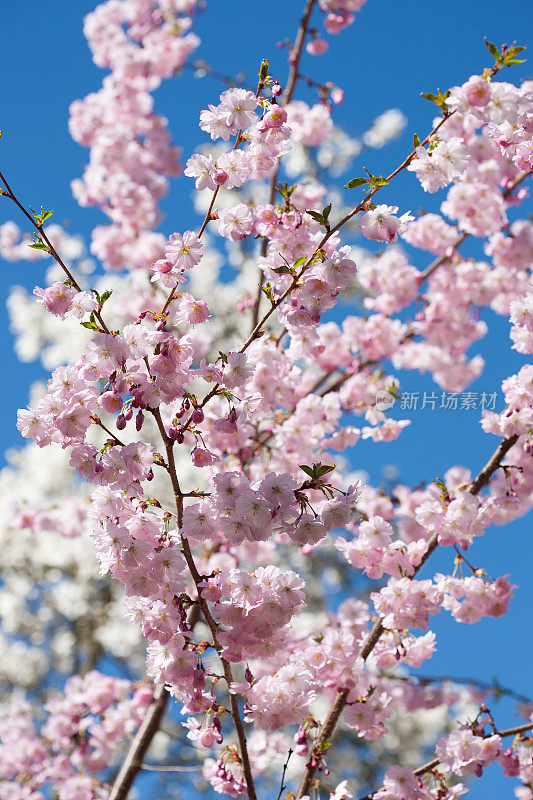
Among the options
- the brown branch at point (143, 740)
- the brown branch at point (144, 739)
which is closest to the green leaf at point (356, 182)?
the brown branch at point (144, 739)

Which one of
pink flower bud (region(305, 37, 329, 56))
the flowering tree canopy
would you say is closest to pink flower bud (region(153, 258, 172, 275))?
the flowering tree canopy

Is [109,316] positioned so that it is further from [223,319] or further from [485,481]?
[485,481]

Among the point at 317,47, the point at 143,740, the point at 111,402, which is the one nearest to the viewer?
the point at 111,402

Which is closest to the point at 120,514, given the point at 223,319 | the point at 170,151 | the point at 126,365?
the point at 126,365

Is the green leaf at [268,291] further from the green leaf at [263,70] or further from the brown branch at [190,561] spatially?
the green leaf at [263,70]

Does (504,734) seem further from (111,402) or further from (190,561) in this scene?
(111,402)

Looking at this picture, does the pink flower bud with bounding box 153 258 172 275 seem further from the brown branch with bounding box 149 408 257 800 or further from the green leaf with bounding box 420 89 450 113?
the green leaf with bounding box 420 89 450 113

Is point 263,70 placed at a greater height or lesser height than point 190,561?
greater

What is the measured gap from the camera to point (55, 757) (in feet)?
16.2

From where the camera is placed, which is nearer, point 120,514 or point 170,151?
point 120,514

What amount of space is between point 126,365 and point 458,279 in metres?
3.71

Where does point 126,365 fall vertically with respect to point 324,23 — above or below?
below

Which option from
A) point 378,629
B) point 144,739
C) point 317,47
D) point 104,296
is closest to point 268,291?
point 104,296

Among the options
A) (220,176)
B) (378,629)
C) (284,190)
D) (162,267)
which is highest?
(284,190)
